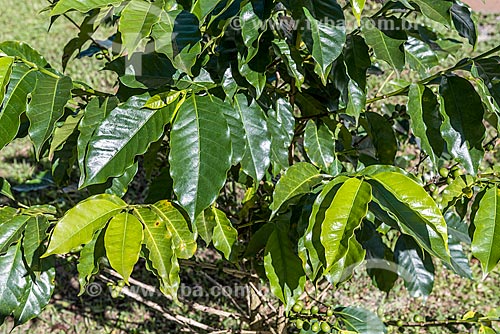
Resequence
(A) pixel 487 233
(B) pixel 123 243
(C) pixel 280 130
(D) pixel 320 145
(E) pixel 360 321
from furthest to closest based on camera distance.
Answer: (E) pixel 360 321
(D) pixel 320 145
(C) pixel 280 130
(A) pixel 487 233
(B) pixel 123 243

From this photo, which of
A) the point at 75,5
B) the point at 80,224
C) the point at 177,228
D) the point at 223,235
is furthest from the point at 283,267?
the point at 75,5

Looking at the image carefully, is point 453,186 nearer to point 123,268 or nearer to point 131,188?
point 123,268

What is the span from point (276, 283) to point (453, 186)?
60cm

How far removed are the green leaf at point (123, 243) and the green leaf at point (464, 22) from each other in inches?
35.8

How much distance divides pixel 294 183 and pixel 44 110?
625mm

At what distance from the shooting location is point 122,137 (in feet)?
4.27

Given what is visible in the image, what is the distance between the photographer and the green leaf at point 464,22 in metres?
1.43

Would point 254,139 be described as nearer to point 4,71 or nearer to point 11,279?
point 4,71

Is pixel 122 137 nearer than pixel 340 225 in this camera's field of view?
No

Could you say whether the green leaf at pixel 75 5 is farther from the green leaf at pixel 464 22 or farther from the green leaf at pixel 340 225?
the green leaf at pixel 464 22

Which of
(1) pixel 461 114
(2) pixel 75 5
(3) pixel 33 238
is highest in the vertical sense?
(2) pixel 75 5

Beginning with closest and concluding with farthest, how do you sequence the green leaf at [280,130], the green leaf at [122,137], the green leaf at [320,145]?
the green leaf at [122,137] → the green leaf at [280,130] → the green leaf at [320,145]

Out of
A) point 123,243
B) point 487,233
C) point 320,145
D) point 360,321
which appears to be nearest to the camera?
point 123,243

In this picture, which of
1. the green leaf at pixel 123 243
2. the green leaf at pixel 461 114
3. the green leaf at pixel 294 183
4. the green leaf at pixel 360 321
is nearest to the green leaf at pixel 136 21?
the green leaf at pixel 123 243
